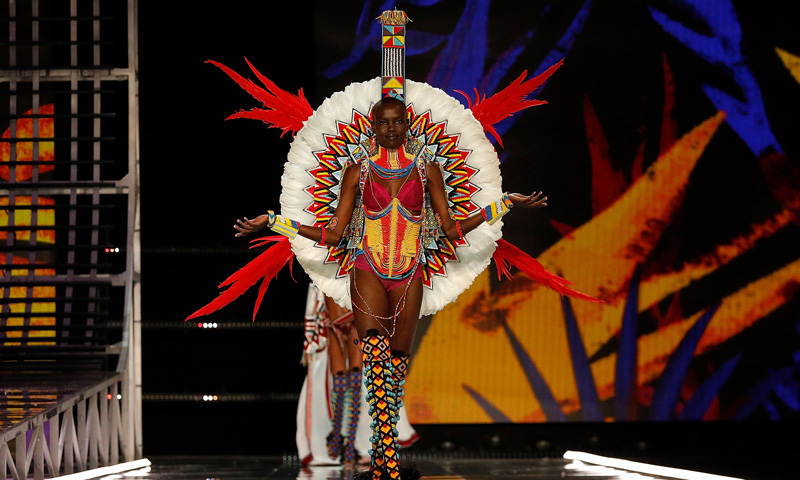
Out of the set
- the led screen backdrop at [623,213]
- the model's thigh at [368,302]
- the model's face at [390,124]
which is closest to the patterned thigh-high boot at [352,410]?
the led screen backdrop at [623,213]

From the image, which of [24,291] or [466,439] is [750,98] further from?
[24,291]

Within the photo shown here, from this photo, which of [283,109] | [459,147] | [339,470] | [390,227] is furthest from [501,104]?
[339,470]

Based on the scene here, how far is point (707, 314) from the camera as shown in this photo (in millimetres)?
7691

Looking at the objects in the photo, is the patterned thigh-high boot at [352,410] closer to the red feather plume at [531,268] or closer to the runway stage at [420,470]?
the runway stage at [420,470]

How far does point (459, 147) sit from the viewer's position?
15.2 ft

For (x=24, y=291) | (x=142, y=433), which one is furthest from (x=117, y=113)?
(x=142, y=433)

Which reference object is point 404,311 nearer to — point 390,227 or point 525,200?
point 390,227

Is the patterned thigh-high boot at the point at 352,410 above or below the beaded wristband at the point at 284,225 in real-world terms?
below

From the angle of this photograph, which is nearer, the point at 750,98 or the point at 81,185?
the point at 81,185

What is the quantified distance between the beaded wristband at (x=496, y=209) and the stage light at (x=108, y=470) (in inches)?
98.3

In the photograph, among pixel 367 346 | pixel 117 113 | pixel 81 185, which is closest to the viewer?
pixel 367 346

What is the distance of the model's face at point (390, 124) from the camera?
4324 mm

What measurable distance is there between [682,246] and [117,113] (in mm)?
4255

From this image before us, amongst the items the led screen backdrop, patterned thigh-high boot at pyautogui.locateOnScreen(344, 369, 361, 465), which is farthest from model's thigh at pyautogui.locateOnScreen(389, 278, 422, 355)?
the led screen backdrop
